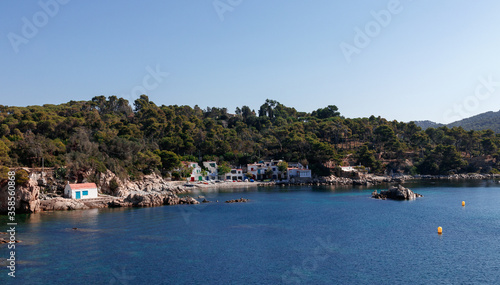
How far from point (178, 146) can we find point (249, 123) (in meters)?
46.0

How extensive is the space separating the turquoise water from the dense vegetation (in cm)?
1783

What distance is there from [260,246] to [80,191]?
28414mm

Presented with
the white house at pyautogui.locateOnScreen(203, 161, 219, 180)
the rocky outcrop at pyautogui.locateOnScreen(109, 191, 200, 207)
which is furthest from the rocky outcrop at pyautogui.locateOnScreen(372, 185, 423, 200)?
the white house at pyautogui.locateOnScreen(203, 161, 219, 180)

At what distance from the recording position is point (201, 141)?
298 ft

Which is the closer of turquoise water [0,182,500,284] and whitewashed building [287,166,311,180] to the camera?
turquoise water [0,182,500,284]

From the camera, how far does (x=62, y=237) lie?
28.0m

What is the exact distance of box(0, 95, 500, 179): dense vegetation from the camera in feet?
180

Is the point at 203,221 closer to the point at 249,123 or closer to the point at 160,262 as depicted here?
the point at 160,262

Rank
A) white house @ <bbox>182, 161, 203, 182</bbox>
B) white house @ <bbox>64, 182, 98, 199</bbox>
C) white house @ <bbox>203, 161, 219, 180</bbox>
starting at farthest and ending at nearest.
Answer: white house @ <bbox>203, 161, 219, 180</bbox> < white house @ <bbox>182, 161, 203, 182</bbox> < white house @ <bbox>64, 182, 98, 199</bbox>

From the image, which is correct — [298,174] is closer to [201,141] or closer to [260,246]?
[201,141]

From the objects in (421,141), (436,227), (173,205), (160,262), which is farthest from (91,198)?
(421,141)

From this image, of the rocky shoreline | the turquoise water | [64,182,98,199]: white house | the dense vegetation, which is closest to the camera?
the turquoise water

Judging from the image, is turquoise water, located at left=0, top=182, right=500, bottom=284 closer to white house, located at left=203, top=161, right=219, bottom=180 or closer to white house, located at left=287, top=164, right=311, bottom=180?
white house, located at left=203, top=161, right=219, bottom=180

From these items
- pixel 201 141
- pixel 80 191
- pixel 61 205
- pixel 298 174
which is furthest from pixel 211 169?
pixel 61 205
